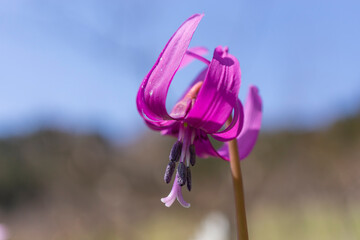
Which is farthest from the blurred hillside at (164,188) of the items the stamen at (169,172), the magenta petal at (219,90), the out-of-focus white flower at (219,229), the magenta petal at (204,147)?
the magenta petal at (219,90)

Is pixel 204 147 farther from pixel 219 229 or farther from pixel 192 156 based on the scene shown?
pixel 219 229

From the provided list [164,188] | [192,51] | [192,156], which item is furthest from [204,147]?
[164,188]

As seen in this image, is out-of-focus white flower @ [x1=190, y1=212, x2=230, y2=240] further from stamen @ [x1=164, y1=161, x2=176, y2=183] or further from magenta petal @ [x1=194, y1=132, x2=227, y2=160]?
stamen @ [x1=164, y1=161, x2=176, y2=183]

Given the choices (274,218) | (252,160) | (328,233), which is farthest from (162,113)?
(274,218)

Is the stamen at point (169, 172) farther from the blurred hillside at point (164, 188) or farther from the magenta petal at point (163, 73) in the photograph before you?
the blurred hillside at point (164, 188)

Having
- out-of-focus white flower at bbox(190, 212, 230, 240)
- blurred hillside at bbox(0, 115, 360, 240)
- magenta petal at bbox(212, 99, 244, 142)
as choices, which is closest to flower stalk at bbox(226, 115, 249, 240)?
magenta petal at bbox(212, 99, 244, 142)

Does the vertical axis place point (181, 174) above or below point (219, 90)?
below

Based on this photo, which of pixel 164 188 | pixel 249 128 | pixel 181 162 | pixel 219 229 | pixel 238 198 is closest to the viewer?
pixel 238 198
